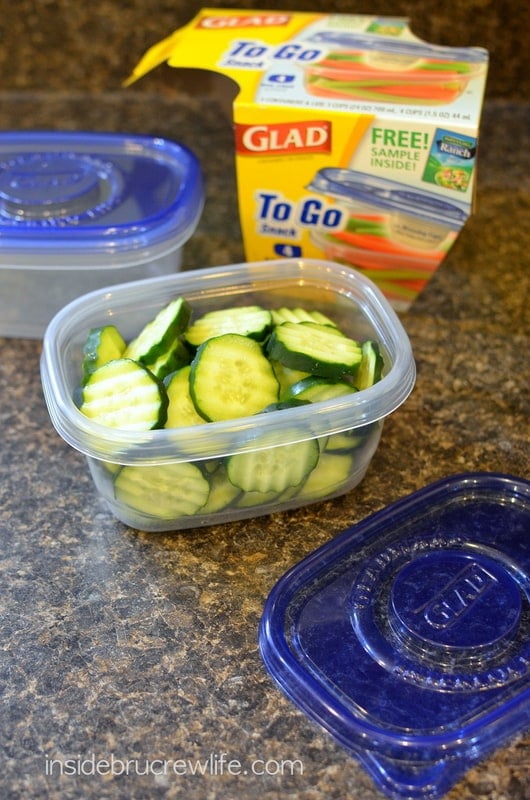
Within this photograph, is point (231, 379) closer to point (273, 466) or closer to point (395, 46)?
point (273, 466)

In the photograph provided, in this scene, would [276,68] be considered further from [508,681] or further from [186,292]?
[508,681]

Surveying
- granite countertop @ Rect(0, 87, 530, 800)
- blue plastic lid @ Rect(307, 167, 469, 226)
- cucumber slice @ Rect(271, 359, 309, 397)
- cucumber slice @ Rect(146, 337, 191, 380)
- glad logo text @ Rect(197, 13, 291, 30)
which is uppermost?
glad logo text @ Rect(197, 13, 291, 30)

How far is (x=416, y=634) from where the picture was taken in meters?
0.81

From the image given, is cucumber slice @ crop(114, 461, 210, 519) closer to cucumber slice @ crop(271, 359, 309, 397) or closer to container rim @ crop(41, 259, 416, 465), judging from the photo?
container rim @ crop(41, 259, 416, 465)

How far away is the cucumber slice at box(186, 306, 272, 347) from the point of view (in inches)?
38.3

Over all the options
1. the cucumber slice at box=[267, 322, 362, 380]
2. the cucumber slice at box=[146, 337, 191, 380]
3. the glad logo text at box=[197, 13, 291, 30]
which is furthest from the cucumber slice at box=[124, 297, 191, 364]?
the glad logo text at box=[197, 13, 291, 30]

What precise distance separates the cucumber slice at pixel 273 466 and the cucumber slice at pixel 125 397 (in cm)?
9

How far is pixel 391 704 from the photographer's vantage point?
77 centimetres

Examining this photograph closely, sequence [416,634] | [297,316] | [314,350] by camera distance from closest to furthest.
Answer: [416,634] → [314,350] → [297,316]

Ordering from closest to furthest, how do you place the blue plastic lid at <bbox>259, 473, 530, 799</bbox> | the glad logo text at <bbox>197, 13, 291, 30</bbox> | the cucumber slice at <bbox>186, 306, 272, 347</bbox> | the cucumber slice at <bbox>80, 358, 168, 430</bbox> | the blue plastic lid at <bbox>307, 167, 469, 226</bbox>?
the blue plastic lid at <bbox>259, 473, 530, 799</bbox> → the cucumber slice at <bbox>80, 358, 168, 430</bbox> → the cucumber slice at <bbox>186, 306, 272, 347</bbox> → the blue plastic lid at <bbox>307, 167, 469, 226</bbox> → the glad logo text at <bbox>197, 13, 291, 30</bbox>

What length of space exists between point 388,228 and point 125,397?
42 centimetres

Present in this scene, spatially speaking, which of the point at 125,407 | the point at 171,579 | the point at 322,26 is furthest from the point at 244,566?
the point at 322,26

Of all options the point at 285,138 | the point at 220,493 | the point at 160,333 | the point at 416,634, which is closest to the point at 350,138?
the point at 285,138

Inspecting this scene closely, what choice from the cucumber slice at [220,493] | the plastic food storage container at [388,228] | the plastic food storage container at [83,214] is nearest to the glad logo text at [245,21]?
the plastic food storage container at [83,214]
